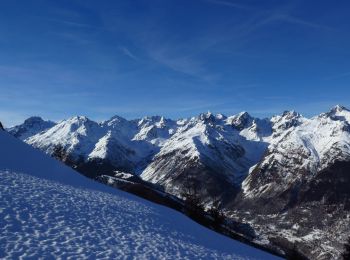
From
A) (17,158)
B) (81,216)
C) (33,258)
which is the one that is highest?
(17,158)

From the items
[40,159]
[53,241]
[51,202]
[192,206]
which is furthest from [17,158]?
[192,206]

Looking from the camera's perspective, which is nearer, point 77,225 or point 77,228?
point 77,228

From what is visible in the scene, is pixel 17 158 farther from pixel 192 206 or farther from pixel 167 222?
pixel 192 206

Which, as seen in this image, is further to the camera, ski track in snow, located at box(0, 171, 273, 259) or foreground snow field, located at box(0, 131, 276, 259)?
foreground snow field, located at box(0, 131, 276, 259)

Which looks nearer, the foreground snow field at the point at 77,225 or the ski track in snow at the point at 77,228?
the ski track in snow at the point at 77,228

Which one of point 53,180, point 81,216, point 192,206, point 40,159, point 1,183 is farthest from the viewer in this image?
point 192,206

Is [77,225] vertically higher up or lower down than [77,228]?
higher up
